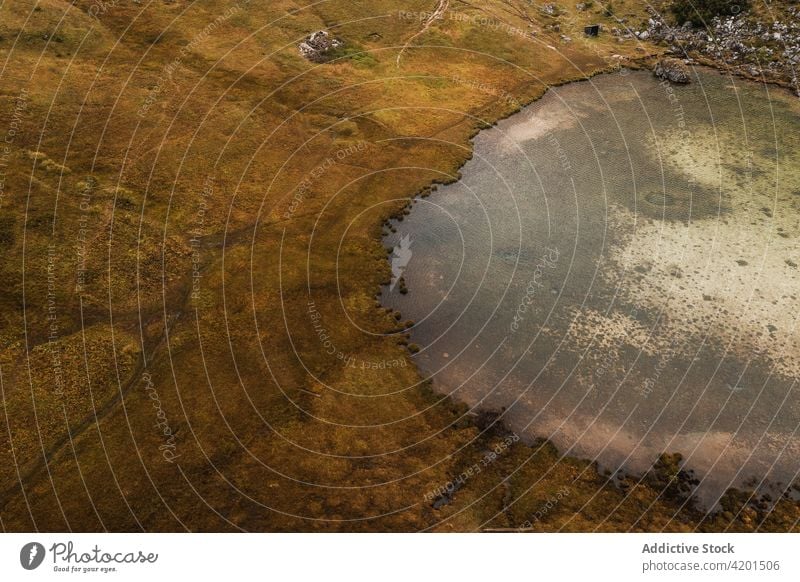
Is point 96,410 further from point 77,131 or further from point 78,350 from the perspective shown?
point 77,131

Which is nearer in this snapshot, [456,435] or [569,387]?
[456,435]

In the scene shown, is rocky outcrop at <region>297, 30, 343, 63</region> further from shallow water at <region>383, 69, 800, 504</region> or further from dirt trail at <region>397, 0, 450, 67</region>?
shallow water at <region>383, 69, 800, 504</region>

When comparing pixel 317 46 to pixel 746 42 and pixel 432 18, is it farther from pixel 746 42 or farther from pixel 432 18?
pixel 746 42

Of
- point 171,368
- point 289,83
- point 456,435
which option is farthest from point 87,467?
point 289,83

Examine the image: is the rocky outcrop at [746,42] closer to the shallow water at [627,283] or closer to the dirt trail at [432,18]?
the shallow water at [627,283]

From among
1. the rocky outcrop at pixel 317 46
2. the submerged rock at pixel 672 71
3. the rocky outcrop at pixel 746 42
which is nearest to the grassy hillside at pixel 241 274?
the rocky outcrop at pixel 317 46

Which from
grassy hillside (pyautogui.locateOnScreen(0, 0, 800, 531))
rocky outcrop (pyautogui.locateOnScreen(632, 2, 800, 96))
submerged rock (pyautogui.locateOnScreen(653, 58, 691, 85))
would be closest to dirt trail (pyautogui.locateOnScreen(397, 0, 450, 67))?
grassy hillside (pyautogui.locateOnScreen(0, 0, 800, 531))
